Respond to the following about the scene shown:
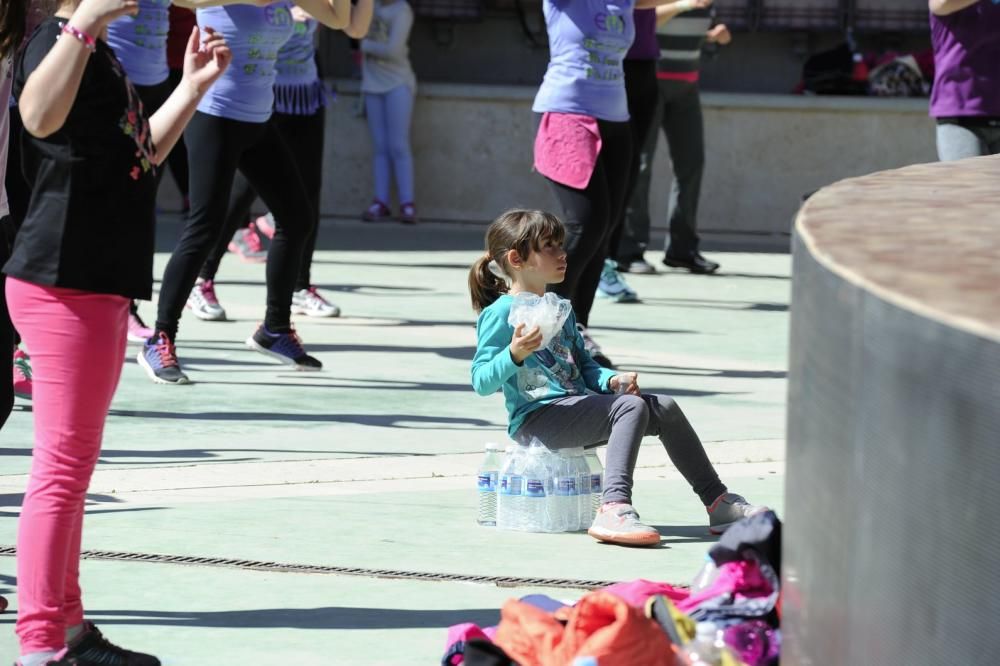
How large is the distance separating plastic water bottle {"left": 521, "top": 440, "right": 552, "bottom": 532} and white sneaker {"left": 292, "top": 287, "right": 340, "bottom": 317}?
443cm

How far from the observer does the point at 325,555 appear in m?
4.59

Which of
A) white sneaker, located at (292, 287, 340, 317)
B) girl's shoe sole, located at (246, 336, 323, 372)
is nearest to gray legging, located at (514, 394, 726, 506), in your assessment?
girl's shoe sole, located at (246, 336, 323, 372)

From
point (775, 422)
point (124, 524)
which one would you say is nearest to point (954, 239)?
point (124, 524)

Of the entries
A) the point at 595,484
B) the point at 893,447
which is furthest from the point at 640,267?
the point at 893,447

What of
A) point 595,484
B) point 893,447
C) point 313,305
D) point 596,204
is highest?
point 893,447

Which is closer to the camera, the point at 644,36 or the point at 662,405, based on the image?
the point at 662,405

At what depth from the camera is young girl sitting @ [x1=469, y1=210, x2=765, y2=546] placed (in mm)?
4828

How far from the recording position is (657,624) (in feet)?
10.7

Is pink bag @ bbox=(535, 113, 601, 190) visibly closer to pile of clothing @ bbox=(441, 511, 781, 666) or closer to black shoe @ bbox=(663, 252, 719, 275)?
pile of clothing @ bbox=(441, 511, 781, 666)

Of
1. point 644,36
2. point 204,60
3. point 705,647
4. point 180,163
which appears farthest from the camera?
point 180,163

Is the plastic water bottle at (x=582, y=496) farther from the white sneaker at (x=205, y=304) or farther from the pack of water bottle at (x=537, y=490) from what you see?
the white sneaker at (x=205, y=304)

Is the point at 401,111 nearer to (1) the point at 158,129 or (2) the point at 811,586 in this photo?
(1) the point at 158,129

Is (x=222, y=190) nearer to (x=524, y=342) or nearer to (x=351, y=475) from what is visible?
(x=351, y=475)

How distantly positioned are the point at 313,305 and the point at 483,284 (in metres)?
4.16
